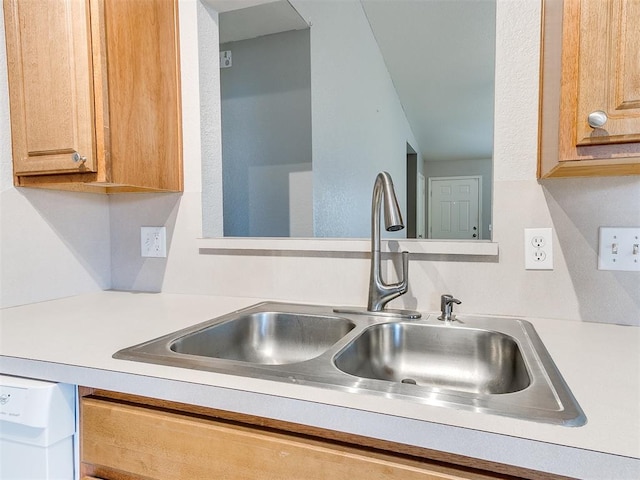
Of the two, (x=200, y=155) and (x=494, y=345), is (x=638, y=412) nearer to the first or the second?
(x=494, y=345)

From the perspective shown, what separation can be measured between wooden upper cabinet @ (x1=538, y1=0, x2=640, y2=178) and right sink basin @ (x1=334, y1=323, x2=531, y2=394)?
17.0 inches

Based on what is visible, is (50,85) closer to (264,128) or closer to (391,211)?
(391,211)

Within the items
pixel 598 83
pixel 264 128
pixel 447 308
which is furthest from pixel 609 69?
pixel 264 128

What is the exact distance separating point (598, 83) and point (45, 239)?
1.54m

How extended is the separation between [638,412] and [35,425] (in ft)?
3.18

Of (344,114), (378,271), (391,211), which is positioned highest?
(344,114)

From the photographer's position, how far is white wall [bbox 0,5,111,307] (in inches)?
46.7

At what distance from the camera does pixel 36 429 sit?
2.38 ft

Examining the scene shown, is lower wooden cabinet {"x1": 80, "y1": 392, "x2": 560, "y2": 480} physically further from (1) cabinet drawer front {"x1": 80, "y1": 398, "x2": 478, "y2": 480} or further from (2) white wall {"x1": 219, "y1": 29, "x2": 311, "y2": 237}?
(2) white wall {"x1": 219, "y1": 29, "x2": 311, "y2": 237}

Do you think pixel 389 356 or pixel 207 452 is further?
pixel 389 356

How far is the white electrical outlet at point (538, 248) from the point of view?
1029mm

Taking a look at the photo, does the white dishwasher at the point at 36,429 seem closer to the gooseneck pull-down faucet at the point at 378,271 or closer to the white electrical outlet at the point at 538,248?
the gooseneck pull-down faucet at the point at 378,271

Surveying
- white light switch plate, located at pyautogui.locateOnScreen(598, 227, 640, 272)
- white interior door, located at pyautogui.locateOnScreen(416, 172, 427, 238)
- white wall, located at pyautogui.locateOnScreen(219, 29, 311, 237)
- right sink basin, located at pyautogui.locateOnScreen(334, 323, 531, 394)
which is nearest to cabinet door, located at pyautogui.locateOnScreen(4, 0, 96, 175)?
right sink basin, located at pyautogui.locateOnScreen(334, 323, 531, 394)

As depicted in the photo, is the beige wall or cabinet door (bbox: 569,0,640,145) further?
the beige wall
